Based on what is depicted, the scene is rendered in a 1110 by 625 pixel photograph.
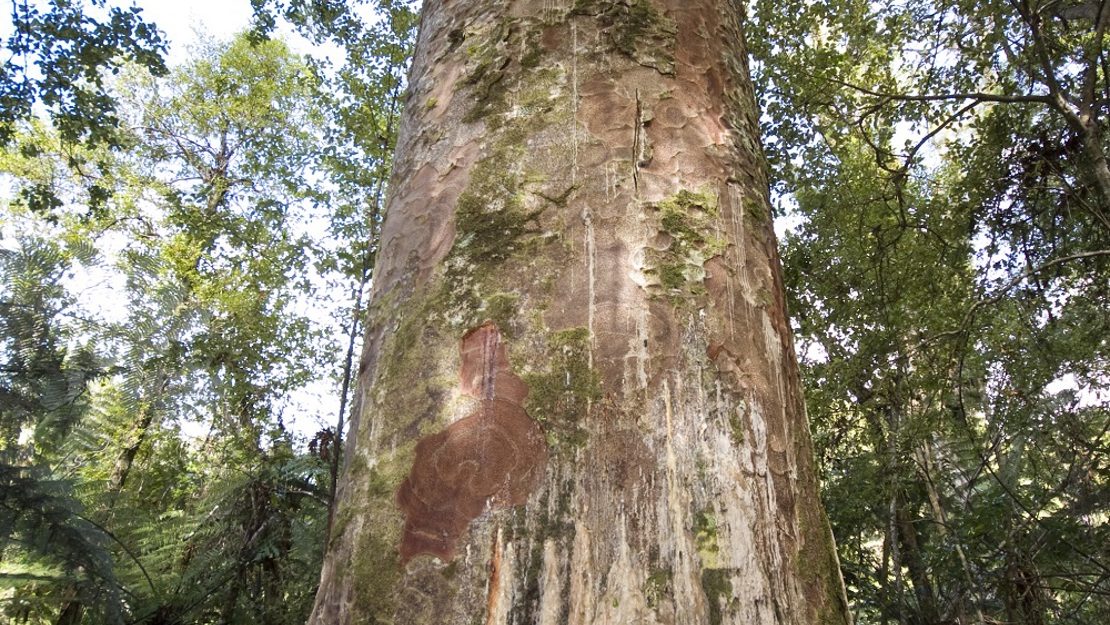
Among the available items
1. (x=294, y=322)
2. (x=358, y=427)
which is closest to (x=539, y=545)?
(x=358, y=427)

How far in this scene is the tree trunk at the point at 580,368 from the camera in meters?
0.86

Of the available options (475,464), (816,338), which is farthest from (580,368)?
(816,338)

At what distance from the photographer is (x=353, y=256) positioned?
23.4 feet

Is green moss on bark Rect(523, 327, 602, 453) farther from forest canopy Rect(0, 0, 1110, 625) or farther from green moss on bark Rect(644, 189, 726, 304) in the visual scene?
forest canopy Rect(0, 0, 1110, 625)

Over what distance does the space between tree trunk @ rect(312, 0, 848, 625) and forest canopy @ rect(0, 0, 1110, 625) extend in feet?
9.80

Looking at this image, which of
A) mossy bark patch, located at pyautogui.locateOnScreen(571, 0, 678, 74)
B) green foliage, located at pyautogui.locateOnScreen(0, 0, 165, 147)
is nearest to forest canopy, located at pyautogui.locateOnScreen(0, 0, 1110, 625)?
green foliage, located at pyautogui.locateOnScreen(0, 0, 165, 147)

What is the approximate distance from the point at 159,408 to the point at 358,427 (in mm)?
3764

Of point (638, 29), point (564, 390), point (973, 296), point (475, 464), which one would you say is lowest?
point (475, 464)

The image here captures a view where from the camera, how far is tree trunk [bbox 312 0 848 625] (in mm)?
863

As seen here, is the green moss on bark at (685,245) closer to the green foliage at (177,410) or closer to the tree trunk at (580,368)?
the tree trunk at (580,368)

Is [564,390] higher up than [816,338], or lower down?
lower down

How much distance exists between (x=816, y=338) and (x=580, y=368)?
302 inches

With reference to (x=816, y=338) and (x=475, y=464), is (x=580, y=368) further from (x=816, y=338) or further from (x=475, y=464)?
(x=816, y=338)

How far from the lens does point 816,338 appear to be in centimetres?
798
